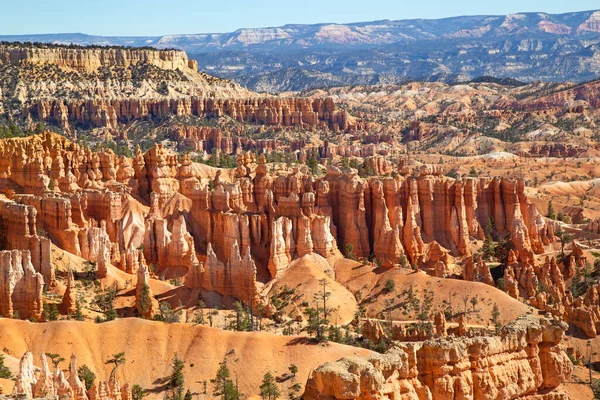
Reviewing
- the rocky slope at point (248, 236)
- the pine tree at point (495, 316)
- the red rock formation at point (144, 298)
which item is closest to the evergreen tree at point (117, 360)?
the rocky slope at point (248, 236)

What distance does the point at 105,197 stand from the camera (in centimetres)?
8331

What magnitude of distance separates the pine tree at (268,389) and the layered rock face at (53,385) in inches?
289

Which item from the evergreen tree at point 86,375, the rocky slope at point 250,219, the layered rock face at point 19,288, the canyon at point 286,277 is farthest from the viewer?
the rocky slope at point 250,219

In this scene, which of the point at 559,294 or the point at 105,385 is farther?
the point at 559,294

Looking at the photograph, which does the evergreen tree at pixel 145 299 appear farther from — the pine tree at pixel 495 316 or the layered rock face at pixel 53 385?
the pine tree at pixel 495 316

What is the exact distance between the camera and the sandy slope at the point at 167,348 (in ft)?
187

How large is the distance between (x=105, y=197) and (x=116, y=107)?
95.8 m

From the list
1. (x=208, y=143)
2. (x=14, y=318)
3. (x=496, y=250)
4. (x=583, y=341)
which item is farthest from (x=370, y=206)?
(x=208, y=143)

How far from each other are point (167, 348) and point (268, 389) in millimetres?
8456

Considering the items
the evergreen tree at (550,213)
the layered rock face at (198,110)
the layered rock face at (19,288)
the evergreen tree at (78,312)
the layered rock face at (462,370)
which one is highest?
the layered rock face at (462,370)

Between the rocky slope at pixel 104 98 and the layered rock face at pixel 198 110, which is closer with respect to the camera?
the layered rock face at pixel 198 110

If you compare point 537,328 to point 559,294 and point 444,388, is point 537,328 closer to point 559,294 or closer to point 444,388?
point 444,388

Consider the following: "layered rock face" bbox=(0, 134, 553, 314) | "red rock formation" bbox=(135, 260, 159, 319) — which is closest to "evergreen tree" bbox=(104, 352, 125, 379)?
"red rock formation" bbox=(135, 260, 159, 319)

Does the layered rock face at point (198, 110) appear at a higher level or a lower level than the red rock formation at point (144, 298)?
lower
